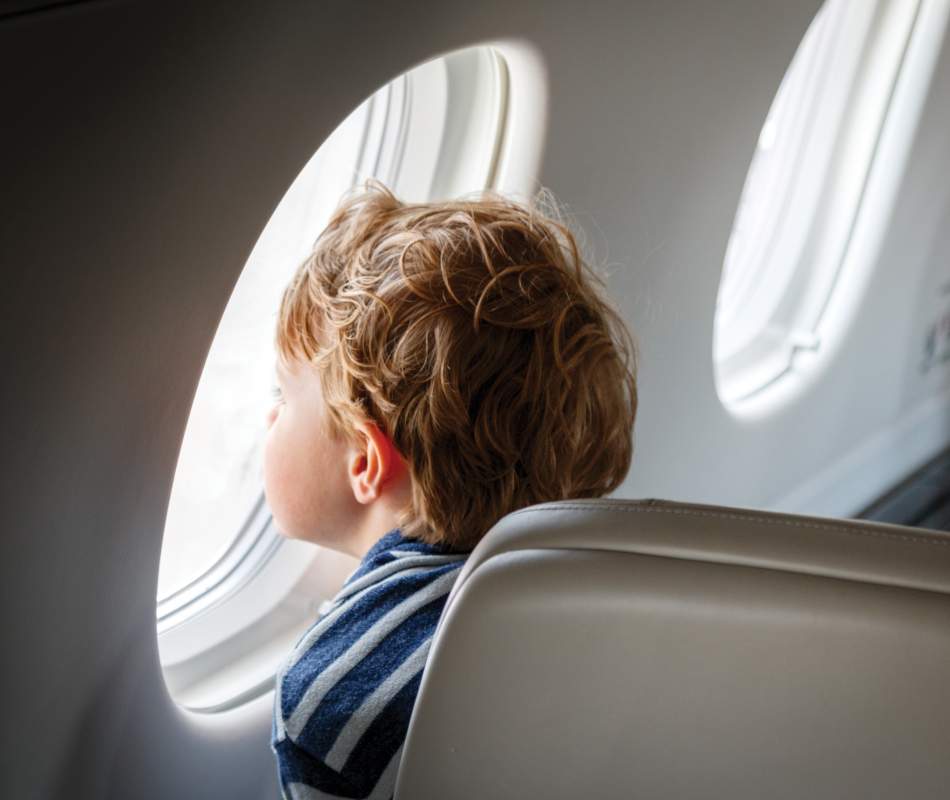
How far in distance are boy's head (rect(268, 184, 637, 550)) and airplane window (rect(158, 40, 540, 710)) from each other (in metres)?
0.44

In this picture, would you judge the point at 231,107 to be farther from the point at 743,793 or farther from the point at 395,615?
the point at 743,793

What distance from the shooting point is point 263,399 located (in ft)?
6.17

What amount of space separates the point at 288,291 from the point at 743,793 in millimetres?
814

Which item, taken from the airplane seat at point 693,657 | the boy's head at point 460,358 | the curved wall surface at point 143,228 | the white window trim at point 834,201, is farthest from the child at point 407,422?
the white window trim at point 834,201

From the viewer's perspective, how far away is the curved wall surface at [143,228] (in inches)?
37.2

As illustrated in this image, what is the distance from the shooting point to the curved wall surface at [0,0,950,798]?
3.10 ft

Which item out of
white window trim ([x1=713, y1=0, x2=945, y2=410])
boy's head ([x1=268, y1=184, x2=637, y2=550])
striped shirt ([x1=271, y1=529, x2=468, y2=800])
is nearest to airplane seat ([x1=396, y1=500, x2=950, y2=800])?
striped shirt ([x1=271, y1=529, x2=468, y2=800])

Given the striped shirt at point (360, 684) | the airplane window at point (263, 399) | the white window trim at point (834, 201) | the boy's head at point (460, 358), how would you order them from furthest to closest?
the white window trim at point (834, 201) < the airplane window at point (263, 399) < the boy's head at point (460, 358) < the striped shirt at point (360, 684)

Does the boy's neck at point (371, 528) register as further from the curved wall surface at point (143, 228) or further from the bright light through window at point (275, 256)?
the bright light through window at point (275, 256)

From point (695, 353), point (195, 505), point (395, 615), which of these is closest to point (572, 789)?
point (395, 615)

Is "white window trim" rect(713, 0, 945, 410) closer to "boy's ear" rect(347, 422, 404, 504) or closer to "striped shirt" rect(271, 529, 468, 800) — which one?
"boy's ear" rect(347, 422, 404, 504)

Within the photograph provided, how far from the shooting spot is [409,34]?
127cm

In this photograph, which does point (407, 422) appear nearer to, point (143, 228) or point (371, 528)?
point (371, 528)

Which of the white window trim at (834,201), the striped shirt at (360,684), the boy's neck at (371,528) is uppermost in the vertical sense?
the white window trim at (834,201)
